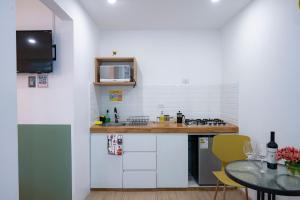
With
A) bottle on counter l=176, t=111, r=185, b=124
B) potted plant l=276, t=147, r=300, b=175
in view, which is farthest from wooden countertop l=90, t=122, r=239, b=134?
potted plant l=276, t=147, r=300, b=175

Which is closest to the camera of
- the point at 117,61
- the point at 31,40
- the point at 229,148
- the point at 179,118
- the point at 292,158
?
the point at 292,158

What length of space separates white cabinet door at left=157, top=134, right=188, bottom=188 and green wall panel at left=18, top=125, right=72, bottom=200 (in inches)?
48.6

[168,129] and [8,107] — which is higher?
[8,107]

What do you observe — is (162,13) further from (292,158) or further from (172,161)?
(292,158)

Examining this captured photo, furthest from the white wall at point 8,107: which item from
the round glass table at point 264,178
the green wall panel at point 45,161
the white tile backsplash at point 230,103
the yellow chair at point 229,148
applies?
the white tile backsplash at point 230,103

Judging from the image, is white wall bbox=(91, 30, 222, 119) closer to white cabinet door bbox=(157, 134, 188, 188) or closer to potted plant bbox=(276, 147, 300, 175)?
white cabinet door bbox=(157, 134, 188, 188)

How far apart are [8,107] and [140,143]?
6.43ft

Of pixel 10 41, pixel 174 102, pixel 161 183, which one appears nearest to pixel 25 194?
pixel 161 183

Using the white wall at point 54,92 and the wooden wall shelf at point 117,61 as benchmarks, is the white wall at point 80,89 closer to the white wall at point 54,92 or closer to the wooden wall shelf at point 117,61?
the white wall at point 54,92

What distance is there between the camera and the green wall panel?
2.37m

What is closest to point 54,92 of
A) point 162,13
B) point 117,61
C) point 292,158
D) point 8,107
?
point 8,107

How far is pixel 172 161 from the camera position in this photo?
3.00m

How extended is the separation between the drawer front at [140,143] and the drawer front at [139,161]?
0.24 ft

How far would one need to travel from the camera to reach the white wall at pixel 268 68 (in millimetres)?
1875
